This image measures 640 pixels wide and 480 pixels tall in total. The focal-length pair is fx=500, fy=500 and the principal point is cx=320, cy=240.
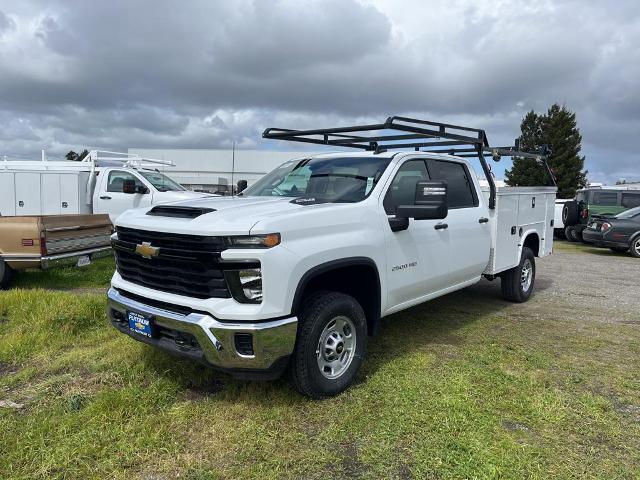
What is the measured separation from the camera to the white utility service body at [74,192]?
11.2 meters

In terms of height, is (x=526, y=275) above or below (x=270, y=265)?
below

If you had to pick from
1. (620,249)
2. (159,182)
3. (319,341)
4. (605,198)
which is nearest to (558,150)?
(605,198)

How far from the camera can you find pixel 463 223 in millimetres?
5230

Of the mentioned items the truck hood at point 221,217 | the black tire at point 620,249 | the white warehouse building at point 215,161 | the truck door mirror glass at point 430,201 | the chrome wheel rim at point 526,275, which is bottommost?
the black tire at point 620,249

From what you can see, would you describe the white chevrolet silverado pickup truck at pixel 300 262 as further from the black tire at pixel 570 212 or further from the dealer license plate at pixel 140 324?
the black tire at pixel 570 212

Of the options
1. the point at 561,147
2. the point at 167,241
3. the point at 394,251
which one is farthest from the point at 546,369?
the point at 561,147

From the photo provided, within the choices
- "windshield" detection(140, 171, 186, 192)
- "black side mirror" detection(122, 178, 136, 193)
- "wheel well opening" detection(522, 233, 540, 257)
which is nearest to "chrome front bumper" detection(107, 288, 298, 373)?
"wheel well opening" detection(522, 233, 540, 257)

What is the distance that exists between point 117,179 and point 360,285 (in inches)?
359

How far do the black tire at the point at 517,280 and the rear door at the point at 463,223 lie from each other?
1301 mm

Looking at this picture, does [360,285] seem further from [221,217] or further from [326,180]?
[221,217]

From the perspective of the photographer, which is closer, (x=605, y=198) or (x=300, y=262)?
(x=300, y=262)

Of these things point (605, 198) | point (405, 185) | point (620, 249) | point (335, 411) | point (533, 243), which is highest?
point (605, 198)

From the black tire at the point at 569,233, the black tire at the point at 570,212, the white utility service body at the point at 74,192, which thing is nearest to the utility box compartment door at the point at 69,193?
the white utility service body at the point at 74,192

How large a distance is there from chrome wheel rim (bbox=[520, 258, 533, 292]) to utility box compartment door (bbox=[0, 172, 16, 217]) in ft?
36.2
